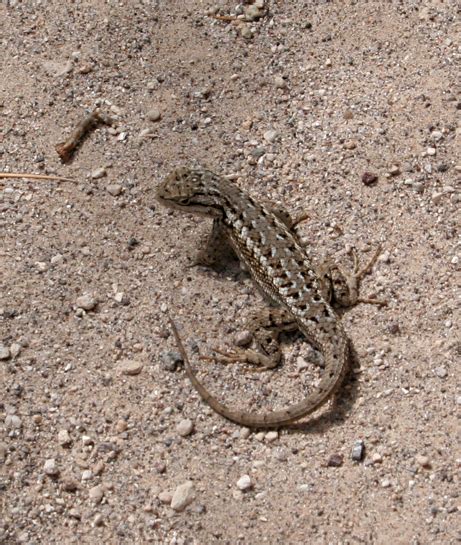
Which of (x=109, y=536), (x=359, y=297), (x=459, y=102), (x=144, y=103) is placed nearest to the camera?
(x=109, y=536)

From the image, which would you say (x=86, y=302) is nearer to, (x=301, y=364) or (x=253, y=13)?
(x=301, y=364)

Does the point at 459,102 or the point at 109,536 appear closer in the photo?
the point at 109,536

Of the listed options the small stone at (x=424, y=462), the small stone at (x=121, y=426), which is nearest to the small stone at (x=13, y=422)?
the small stone at (x=121, y=426)

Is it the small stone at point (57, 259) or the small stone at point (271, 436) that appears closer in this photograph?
the small stone at point (271, 436)

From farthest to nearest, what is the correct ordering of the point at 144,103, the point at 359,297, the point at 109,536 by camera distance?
the point at 144,103 < the point at 359,297 < the point at 109,536

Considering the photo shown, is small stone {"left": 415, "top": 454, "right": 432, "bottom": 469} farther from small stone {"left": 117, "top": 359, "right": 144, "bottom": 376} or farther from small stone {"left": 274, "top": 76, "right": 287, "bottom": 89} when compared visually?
small stone {"left": 274, "top": 76, "right": 287, "bottom": 89}

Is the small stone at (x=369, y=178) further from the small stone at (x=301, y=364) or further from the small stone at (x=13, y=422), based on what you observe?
the small stone at (x=13, y=422)

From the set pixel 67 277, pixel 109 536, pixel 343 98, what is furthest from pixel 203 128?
pixel 109 536

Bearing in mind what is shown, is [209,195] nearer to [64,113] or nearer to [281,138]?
[281,138]

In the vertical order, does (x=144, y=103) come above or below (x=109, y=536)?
above
